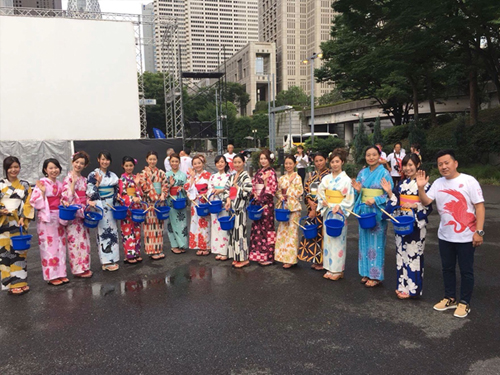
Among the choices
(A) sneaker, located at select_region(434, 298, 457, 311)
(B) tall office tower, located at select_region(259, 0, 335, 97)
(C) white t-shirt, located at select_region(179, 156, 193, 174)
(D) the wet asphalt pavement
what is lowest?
(D) the wet asphalt pavement

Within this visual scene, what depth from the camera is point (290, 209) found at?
516 cm

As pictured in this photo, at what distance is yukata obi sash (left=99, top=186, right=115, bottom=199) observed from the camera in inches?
204

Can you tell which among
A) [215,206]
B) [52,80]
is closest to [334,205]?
[215,206]

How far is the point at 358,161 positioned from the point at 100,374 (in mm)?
16756

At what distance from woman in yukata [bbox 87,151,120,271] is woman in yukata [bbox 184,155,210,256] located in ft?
3.86

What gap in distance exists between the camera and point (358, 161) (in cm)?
1825

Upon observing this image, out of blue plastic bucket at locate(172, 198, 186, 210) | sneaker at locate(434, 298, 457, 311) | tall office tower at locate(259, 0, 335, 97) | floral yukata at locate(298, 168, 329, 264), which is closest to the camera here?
sneaker at locate(434, 298, 457, 311)

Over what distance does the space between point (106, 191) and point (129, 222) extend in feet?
1.87

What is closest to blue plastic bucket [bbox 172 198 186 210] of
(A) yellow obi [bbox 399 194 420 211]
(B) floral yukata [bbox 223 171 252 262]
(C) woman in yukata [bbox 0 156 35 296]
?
(B) floral yukata [bbox 223 171 252 262]

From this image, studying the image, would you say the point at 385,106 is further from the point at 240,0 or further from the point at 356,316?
the point at 240,0

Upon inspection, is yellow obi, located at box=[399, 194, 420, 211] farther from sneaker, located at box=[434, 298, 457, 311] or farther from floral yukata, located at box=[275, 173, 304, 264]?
floral yukata, located at box=[275, 173, 304, 264]

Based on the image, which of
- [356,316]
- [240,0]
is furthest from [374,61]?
[240,0]

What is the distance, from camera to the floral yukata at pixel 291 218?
17.0ft

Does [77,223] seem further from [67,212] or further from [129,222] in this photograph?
[129,222]
